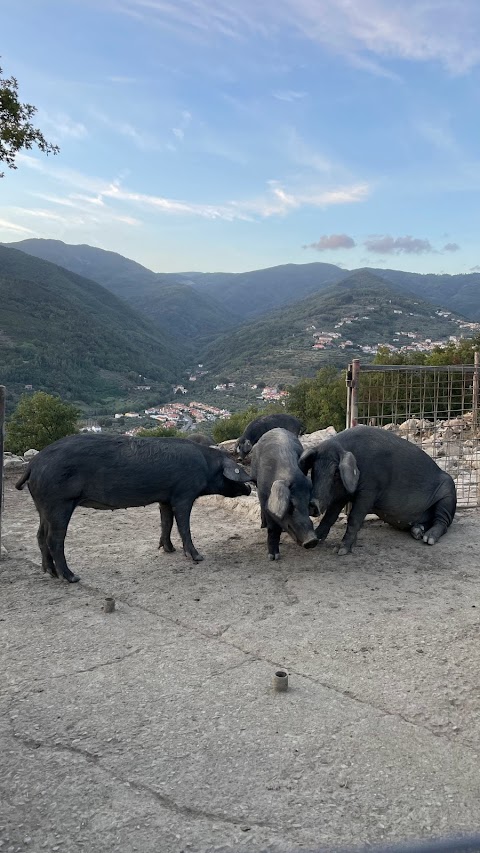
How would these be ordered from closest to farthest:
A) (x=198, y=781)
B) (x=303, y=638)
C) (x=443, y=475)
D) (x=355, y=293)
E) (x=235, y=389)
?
(x=198, y=781) → (x=303, y=638) → (x=443, y=475) → (x=235, y=389) → (x=355, y=293)

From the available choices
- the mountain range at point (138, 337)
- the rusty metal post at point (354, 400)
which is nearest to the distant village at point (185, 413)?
the mountain range at point (138, 337)

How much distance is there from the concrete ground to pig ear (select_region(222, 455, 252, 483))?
2.78 ft

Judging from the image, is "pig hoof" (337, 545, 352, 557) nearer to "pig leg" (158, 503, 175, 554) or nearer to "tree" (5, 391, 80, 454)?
"pig leg" (158, 503, 175, 554)

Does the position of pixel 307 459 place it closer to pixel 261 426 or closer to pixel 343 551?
pixel 343 551

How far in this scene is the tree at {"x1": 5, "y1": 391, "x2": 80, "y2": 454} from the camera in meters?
27.1

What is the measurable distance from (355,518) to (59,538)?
2941mm

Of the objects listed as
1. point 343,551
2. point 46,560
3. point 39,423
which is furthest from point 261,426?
point 39,423

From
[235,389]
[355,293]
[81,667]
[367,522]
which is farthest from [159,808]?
[355,293]

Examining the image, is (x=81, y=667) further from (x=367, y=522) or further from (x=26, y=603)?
(x=367, y=522)

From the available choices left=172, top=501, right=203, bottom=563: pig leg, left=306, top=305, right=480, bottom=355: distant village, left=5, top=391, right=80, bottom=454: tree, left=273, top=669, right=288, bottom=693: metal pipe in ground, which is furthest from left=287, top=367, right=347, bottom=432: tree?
left=306, top=305, right=480, bottom=355: distant village

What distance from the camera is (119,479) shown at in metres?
5.37

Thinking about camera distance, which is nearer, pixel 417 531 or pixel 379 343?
pixel 417 531

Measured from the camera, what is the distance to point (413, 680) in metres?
3.53

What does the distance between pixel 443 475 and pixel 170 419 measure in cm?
3877
